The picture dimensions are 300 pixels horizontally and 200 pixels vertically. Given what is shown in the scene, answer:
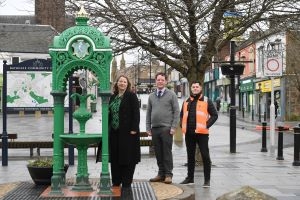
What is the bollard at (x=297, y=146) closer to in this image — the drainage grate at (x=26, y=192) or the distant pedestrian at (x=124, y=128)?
the distant pedestrian at (x=124, y=128)

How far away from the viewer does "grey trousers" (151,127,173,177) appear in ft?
32.3

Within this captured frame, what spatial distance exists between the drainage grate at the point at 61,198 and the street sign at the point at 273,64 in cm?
943

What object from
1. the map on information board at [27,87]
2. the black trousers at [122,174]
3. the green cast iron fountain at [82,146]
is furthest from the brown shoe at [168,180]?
the map on information board at [27,87]

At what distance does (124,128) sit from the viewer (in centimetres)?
868

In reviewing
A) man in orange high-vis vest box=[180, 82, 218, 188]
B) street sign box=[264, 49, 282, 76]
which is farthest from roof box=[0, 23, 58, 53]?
man in orange high-vis vest box=[180, 82, 218, 188]

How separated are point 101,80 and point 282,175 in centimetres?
566

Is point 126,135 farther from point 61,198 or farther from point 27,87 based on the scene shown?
point 27,87

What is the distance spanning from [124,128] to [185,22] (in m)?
4.37

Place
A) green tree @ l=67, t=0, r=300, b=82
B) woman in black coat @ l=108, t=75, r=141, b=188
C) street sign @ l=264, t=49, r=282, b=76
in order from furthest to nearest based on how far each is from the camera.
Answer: street sign @ l=264, t=49, r=282, b=76 < green tree @ l=67, t=0, r=300, b=82 < woman in black coat @ l=108, t=75, r=141, b=188

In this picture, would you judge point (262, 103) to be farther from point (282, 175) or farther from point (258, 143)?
point (282, 175)

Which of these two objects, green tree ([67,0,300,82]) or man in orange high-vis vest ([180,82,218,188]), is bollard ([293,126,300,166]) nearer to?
green tree ([67,0,300,82])

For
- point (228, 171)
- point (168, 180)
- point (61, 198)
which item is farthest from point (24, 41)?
point (61, 198)

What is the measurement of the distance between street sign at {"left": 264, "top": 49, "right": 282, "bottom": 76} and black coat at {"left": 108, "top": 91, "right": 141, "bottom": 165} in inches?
389

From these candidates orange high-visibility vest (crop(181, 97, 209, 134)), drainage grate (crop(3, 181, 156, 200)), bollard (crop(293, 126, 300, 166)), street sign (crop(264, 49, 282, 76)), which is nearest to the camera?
drainage grate (crop(3, 181, 156, 200))
